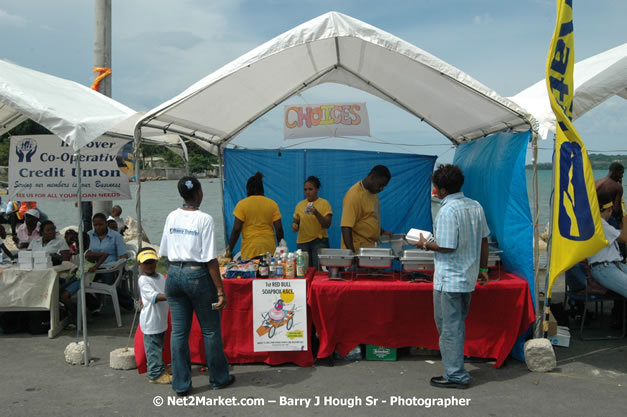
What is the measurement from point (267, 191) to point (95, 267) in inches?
107

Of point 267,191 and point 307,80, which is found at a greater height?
point 307,80

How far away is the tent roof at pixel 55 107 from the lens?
169 inches

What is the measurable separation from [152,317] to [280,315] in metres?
1.09

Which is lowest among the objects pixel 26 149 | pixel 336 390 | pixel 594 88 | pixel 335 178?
pixel 336 390

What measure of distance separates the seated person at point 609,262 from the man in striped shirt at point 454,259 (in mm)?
1952

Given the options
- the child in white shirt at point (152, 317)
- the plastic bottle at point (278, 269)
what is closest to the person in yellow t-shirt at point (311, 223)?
the plastic bottle at point (278, 269)

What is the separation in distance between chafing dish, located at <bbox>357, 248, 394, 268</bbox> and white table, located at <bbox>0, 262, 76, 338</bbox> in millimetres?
3455

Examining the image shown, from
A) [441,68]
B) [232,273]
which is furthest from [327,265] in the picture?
[441,68]

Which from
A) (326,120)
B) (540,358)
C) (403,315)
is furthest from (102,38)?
(540,358)

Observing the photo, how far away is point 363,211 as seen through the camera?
17.3ft

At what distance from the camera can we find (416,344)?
179 inches

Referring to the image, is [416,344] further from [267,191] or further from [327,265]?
[267,191]

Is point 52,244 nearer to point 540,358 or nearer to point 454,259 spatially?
point 454,259

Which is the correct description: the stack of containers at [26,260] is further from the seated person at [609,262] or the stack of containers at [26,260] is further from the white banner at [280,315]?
the seated person at [609,262]
